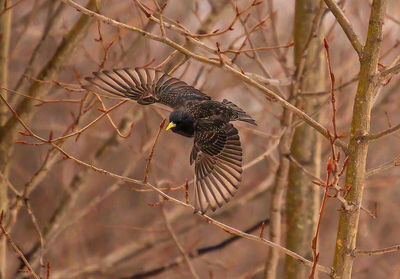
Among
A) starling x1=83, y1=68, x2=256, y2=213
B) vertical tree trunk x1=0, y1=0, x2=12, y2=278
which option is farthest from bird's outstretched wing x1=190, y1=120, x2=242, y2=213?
vertical tree trunk x1=0, y1=0, x2=12, y2=278

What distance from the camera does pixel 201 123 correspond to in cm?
252

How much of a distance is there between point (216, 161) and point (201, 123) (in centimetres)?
20

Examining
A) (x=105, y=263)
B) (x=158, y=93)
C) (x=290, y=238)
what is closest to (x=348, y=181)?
(x=158, y=93)

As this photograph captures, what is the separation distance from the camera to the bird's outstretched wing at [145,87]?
2.53 meters

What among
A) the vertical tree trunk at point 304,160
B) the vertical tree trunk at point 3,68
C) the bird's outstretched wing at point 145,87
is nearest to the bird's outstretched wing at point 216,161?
the bird's outstretched wing at point 145,87

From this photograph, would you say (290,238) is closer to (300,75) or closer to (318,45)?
(300,75)

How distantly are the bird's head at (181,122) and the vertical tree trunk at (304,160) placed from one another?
1217 millimetres

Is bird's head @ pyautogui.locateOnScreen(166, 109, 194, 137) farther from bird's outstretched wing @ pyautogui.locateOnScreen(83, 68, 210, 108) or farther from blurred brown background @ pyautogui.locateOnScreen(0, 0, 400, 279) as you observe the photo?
blurred brown background @ pyautogui.locateOnScreen(0, 0, 400, 279)

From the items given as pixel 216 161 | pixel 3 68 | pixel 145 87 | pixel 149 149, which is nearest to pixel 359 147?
pixel 216 161

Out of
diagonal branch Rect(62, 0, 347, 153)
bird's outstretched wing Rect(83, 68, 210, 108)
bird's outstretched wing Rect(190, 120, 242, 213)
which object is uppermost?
bird's outstretched wing Rect(83, 68, 210, 108)

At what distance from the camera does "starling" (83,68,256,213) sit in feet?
7.59

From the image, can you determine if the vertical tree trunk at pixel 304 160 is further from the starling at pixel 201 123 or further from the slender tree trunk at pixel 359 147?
the slender tree trunk at pixel 359 147

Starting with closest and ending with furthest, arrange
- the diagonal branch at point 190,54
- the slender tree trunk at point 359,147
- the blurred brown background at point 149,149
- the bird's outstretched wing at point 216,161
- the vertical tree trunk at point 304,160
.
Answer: the diagonal branch at point 190,54 < the slender tree trunk at point 359,147 < the bird's outstretched wing at point 216,161 < the vertical tree trunk at point 304,160 < the blurred brown background at point 149,149

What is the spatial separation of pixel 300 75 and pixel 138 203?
282 inches
